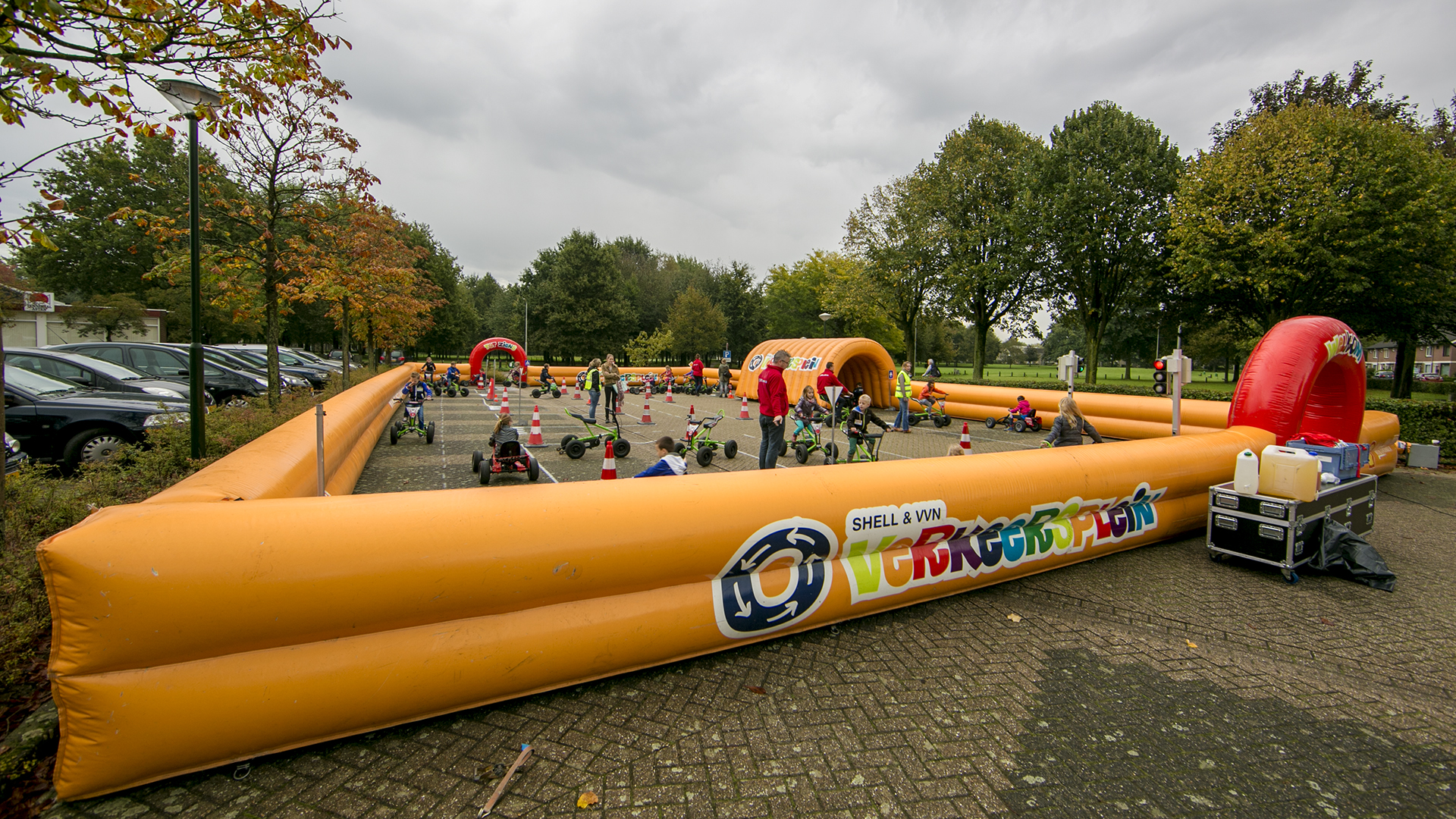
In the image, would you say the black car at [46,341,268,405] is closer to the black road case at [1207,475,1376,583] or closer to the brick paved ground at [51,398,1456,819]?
the brick paved ground at [51,398,1456,819]

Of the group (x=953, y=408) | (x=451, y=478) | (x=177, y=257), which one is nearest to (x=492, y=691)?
(x=451, y=478)

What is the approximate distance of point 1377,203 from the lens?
19.1 meters

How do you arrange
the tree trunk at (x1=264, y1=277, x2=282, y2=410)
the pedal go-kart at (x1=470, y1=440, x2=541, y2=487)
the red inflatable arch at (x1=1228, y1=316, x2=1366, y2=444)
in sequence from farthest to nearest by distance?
the tree trunk at (x1=264, y1=277, x2=282, y2=410) → the red inflatable arch at (x1=1228, y1=316, x2=1366, y2=444) → the pedal go-kart at (x1=470, y1=440, x2=541, y2=487)

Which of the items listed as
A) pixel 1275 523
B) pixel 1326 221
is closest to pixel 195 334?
pixel 1275 523

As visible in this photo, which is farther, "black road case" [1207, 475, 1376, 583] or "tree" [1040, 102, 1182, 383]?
"tree" [1040, 102, 1182, 383]

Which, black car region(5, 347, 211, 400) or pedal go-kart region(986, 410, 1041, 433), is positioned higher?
black car region(5, 347, 211, 400)

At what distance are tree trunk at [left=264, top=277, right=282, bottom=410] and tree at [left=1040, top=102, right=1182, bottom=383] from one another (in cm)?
2855

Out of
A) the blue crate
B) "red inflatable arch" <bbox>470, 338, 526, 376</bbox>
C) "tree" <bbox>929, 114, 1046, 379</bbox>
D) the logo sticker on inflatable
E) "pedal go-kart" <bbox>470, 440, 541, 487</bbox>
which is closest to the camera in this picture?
the logo sticker on inflatable

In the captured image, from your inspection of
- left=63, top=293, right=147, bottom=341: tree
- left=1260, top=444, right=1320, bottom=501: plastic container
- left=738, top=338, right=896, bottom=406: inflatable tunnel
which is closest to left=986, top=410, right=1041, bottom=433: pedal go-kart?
left=738, top=338, right=896, bottom=406: inflatable tunnel

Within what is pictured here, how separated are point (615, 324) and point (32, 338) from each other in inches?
1345

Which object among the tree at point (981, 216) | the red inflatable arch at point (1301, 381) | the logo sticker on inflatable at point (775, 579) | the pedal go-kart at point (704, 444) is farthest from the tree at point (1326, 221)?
the logo sticker on inflatable at point (775, 579)

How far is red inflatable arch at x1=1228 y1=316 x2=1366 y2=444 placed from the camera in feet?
26.9

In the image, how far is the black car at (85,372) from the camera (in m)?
9.50

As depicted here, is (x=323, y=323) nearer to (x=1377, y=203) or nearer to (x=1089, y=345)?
(x=1089, y=345)
